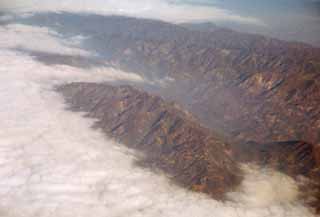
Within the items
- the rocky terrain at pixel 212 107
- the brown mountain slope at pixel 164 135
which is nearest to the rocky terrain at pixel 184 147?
the brown mountain slope at pixel 164 135

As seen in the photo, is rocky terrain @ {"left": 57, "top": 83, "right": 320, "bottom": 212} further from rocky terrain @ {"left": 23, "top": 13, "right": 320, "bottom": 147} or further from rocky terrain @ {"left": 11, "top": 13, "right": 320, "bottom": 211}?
rocky terrain @ {"left": 23, "top": 13, "right": 320, "bottom": 147}

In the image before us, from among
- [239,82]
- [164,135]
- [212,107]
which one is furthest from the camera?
[239,82]

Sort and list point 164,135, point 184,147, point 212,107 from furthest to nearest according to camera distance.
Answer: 1. point 212,107
2. point 164,135
3. point 184,147

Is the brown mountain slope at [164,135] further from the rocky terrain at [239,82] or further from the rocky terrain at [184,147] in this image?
the rocky terrain at [239,82]

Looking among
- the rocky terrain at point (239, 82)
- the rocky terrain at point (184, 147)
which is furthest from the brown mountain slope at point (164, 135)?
the rocky terrain at point (239, 82)

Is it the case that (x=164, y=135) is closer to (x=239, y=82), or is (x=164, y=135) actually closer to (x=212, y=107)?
(x=212, y=107)

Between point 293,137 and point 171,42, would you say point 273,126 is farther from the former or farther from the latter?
point 171,42

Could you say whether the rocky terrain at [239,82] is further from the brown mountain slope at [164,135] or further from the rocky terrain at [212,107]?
the brown mountain slope at [164,135]

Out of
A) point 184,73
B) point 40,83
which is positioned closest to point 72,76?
point 40,83

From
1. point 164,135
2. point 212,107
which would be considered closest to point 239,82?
point 212,107

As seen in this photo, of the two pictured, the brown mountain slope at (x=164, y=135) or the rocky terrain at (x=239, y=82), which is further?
the rocky terrain at (x=239, y=82)
